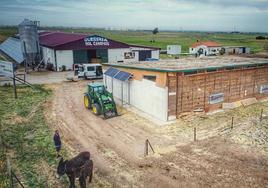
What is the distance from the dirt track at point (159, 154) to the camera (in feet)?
39.6

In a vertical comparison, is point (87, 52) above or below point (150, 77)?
above

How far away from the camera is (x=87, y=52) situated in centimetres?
4456

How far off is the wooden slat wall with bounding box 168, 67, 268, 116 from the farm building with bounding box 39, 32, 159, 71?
26129mm

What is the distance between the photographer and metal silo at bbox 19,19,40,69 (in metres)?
44.4

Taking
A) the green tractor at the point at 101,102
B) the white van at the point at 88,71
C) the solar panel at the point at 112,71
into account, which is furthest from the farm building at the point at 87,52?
the green tractor at the point at 101,102

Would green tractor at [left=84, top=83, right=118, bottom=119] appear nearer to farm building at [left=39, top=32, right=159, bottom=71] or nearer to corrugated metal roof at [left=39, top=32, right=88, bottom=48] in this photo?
farm building at [left=39, top=32, right=159, bottom=71]

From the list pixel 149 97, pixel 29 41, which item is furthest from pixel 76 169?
pixel 29 41

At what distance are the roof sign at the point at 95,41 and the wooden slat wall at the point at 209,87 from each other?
27.0 metres

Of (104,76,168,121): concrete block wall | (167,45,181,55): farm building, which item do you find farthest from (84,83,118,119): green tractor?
(167,45,181,55): farm building

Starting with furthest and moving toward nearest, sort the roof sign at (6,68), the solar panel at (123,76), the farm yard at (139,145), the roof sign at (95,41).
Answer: the roof sign at (95,41) → the roof sign at (6,68) → the solar panel at (123,76) → the farm yard at (139,145)

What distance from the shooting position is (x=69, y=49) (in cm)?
4259

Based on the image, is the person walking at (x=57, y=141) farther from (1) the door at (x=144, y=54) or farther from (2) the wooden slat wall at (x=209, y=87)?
(1) the door at (x=144, y=54)

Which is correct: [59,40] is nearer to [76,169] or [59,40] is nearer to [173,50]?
[173,50]

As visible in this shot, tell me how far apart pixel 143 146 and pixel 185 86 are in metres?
6.33
